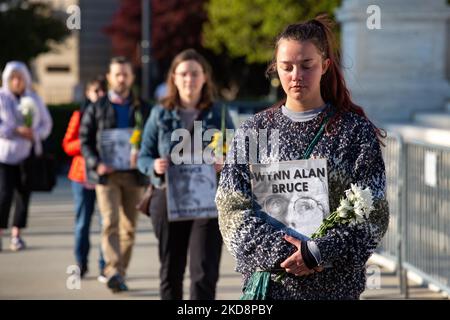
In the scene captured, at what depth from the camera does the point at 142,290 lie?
949 centimetres

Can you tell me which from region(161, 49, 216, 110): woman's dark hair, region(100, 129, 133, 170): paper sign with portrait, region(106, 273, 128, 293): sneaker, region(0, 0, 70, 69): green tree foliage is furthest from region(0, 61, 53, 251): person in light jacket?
region(0, 0, 70, 69): green tree foliage

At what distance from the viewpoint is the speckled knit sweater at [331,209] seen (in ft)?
14.8

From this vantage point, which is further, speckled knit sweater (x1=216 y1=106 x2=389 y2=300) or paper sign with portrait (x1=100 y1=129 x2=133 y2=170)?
paper sign with portrait (x1=100 y1=129 x2=133 y2=170)

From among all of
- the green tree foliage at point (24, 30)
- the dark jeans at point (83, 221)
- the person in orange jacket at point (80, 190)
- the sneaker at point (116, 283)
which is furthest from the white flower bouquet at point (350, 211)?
the green tree foliage at point (24, 30)

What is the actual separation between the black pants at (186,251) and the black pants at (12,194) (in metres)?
4.38

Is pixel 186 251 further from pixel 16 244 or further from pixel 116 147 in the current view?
pixel 16 244

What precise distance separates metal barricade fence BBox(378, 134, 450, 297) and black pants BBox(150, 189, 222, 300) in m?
1.93

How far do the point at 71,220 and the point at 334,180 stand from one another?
1013 cm

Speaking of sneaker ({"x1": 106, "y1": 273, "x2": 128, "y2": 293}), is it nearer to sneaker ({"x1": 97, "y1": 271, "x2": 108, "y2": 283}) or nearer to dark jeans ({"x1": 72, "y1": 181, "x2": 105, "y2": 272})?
sneaker ({"x1": 97, "y1": 271, "x2": 108, "y2": 283})

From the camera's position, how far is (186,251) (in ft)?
25.0

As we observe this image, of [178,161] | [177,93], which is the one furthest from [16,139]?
[178,161]

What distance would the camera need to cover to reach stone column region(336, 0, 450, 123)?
13.4 metres

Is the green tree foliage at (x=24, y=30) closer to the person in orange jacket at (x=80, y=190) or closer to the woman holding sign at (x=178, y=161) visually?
the person in orange jacket at (x=80, y=190)

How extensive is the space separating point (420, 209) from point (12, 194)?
4.65 metres
